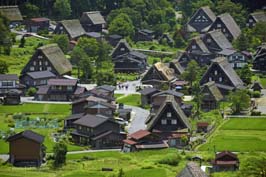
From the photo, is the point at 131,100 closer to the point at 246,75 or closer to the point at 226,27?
the point at 246,75

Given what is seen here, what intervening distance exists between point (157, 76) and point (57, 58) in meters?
6.73

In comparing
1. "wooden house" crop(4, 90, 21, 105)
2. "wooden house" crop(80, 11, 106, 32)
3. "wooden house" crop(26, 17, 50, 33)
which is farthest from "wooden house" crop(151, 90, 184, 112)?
"wooden house" crop(80, 11, 106, 32)

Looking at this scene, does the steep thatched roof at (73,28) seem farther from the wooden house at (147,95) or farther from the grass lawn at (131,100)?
the wooden house at (147,95)

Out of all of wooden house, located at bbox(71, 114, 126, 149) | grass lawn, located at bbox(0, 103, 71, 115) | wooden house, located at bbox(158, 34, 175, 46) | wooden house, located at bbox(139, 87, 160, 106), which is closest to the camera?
wooden house, located at bbox(71, 114, 126, 149)

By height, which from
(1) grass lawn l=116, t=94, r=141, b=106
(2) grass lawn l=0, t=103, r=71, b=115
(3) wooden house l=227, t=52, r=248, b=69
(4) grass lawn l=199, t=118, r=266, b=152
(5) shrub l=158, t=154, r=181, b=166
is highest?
(3) wooden house l=227, t=52, r=248, b=69

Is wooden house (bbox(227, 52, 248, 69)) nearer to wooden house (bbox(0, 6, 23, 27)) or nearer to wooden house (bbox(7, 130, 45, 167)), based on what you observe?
wooden house (bbox(0, 6, 23, 27))

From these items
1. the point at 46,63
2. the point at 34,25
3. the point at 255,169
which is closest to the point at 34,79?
the point at 46,63

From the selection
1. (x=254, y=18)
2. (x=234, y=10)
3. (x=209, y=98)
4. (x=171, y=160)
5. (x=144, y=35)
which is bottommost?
(x=171, y=160)

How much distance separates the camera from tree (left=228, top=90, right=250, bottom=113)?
44.3 metres

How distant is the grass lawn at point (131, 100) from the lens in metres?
48.1

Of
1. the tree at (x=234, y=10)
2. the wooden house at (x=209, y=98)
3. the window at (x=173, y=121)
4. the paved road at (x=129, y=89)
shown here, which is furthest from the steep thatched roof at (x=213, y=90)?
the tree at (x=234, y=10)

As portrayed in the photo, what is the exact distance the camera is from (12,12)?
65438 millimetres

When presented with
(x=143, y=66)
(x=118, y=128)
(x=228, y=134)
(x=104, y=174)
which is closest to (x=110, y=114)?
(x=118, y=128)

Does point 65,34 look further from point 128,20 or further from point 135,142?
point 135,142
